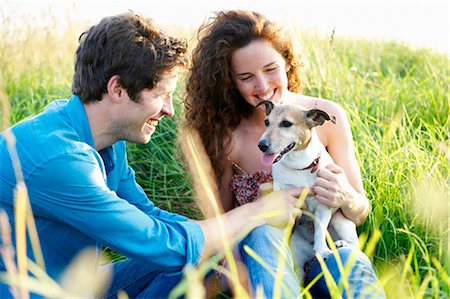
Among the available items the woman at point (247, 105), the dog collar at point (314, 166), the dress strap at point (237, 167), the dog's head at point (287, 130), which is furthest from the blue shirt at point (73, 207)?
the dress strap at point (237, 167)

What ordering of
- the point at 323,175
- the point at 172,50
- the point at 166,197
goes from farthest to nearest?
1. the point at 166,197
2. the point at 323,175
3. the point at 172,50

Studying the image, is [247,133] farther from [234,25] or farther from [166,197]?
[166,197]

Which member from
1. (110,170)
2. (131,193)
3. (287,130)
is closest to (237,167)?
(287,130)

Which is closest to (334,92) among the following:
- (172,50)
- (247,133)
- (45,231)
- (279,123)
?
(247,133)

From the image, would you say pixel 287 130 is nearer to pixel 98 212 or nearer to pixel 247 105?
pixel 247 105

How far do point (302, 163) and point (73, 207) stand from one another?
4.15ft

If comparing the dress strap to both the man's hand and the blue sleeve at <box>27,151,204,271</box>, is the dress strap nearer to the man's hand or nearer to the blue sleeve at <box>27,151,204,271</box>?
the man's hand

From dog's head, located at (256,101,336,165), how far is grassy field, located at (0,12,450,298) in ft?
1.42

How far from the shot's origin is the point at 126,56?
9.02 feet

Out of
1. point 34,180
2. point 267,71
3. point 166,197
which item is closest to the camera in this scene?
point 34,180

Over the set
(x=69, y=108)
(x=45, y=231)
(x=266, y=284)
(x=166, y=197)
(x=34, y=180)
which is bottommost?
(x=166, y=197)

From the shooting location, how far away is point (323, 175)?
3.08 m

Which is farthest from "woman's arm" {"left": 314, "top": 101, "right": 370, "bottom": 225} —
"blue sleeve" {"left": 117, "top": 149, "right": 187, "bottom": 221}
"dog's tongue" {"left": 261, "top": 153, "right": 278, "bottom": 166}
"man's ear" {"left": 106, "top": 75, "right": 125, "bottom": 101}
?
"man's ear" {"left": 106, "top": 75, "right": 125, "bottom": 101}

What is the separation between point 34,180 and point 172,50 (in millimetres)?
844
